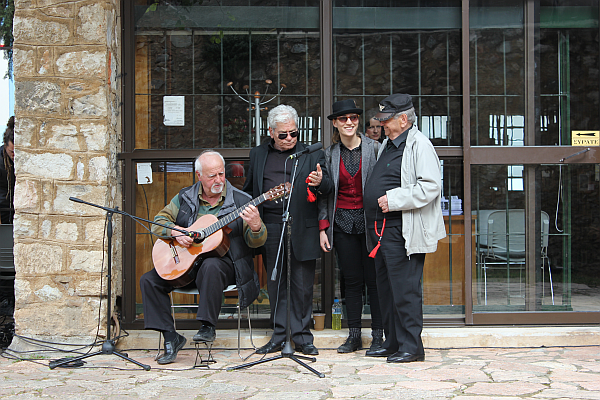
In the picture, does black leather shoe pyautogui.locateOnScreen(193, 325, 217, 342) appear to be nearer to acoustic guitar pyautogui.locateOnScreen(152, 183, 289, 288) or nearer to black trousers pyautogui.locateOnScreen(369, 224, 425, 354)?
acoustic guitar pyautogui.locateOnScreen(152, 183, 289, 288)

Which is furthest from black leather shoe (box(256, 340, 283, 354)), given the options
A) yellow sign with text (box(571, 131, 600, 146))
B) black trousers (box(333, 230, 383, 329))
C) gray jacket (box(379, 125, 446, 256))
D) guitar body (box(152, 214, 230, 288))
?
yellow sign with text (box(571, 131, 600, 146))

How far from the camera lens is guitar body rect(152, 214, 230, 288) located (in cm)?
371

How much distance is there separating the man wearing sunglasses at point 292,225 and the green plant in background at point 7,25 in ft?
9.47

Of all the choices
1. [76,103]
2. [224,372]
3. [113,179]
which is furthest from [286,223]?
[76,103]

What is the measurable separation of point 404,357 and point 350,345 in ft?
1.58

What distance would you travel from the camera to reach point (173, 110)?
15.1ft

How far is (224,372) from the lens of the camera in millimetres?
3500

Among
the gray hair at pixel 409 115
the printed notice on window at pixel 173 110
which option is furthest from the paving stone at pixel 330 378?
the printed notice on window at pixel 173 110

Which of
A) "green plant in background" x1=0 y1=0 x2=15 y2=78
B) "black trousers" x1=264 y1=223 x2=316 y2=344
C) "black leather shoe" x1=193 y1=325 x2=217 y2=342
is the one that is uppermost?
"green plant in background" x1=0 y1=0 x2=15 y2=78

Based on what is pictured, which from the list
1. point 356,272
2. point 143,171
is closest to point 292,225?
point 356,272

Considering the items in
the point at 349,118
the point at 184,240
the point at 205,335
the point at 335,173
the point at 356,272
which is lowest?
the point at 205,335

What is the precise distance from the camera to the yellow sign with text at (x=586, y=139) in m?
4.52

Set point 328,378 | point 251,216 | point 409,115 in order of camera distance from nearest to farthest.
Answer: point 328,378 < point 251,216 < point 409,115

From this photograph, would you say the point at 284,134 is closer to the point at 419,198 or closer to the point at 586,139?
the point at 419,198
